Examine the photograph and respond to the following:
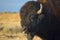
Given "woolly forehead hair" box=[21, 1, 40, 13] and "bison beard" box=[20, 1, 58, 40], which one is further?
"woolly forehead hair" box=[21, 1, 40, 13]

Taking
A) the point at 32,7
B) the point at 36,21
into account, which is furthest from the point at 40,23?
the point at 32,7

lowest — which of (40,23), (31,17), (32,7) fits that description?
(40,23)

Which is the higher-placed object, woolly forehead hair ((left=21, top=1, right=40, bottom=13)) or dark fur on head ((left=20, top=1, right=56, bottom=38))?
woolly forehead hair ((left=21, top=1, right=40, bottom=13))

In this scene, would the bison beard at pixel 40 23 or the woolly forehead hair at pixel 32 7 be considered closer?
the bison beard at pixel 40 23

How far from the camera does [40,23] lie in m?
6.38

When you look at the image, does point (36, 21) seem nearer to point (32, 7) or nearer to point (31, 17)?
point (31, 17)

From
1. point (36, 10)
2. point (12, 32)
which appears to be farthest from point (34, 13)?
point (12, 32)

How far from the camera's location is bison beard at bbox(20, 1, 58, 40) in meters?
6.32

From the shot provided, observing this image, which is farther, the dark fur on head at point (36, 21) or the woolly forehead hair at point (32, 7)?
the woolly forehead hair at point (32, 7)

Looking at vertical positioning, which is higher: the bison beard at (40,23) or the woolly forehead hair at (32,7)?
the woolly forehead hair at (32,7)

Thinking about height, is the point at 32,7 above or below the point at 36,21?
above

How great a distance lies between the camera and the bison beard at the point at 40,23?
6320 mm

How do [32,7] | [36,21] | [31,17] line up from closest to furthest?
[36,21]
[31,17]
[32,7]

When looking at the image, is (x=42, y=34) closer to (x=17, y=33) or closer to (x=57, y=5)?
(x=57, y=5)
